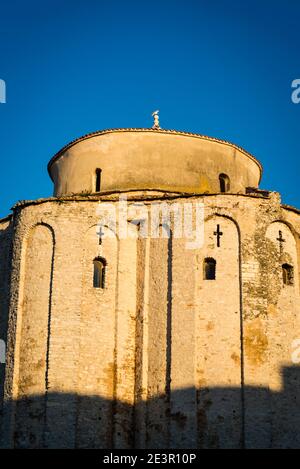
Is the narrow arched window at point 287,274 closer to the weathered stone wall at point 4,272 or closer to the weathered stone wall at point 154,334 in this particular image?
the weathered stone wall at point 154,334

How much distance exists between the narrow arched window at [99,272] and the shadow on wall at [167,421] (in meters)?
3.36

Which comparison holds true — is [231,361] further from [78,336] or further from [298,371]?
[78,336]

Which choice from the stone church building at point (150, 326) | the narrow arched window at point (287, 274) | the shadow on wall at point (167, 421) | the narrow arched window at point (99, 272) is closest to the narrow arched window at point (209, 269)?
the stone church building at point (150, 326)

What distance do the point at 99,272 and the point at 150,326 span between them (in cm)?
222

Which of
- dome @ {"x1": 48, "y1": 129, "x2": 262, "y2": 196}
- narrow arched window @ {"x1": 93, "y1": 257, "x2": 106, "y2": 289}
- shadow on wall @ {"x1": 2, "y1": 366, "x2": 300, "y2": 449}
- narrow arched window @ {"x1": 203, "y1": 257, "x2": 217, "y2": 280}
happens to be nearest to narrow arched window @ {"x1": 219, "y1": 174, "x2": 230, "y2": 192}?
dome @ {"x1": 48, "y1": 129, "x2": 262, "y2": 196}

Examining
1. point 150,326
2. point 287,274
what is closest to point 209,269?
point 150,326

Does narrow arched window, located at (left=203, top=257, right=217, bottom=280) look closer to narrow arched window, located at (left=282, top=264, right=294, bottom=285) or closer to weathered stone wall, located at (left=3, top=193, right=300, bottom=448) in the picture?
weathered stone wall, located at (left=3, top=193, right=300, bottom=448)

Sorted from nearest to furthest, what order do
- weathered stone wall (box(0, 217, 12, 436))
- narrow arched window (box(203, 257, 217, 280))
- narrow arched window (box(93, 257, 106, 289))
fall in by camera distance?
narrow arched window (box(203, 257, 217, 280)), narrow arched window (box(93, 257, 106, 289)), weathered stone wall (box(0, 217, 12, 436))

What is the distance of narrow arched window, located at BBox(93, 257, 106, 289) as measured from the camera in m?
27.4

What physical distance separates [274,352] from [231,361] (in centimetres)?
130

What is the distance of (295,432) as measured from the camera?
2570 centimetres

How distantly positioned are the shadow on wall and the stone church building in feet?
0.10
